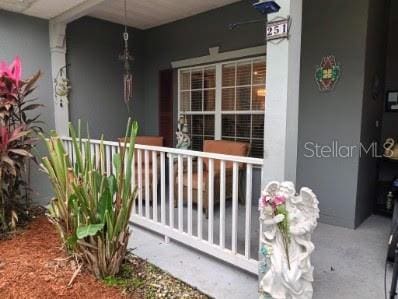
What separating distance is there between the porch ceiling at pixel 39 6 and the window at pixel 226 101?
1.96 meters

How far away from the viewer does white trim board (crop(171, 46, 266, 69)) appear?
155 inches

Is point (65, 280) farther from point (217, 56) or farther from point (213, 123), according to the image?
point (217, 56)

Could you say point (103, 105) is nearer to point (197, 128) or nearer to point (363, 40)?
point (197, 128)

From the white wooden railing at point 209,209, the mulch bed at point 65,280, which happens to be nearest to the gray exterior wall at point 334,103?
the white wooden railing at point 209,209

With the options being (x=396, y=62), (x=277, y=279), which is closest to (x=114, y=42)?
(x=396, y=62)

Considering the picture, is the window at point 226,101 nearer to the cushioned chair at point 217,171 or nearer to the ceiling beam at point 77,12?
the cushioned chair at point 217,171

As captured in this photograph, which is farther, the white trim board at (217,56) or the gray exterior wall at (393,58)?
the white trim board at (217,56)

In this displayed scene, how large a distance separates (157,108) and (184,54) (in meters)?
1.09

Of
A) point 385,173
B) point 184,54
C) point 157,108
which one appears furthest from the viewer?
point 157,108

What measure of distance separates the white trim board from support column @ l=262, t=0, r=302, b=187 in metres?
2.06

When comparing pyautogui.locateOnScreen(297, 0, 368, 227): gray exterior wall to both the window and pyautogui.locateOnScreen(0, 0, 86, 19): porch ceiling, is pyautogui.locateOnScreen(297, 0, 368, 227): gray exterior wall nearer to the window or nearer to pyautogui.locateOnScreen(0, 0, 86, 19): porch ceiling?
the window

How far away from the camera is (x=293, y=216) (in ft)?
5.62

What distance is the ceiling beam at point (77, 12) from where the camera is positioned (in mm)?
3402

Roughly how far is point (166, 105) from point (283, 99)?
3.52 meters
